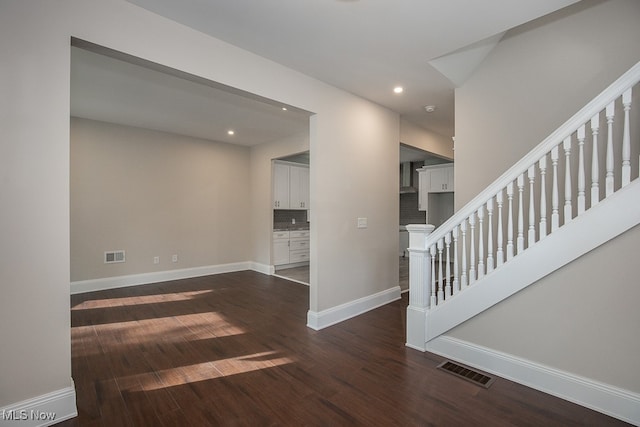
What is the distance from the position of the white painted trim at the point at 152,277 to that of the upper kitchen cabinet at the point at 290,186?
154cm

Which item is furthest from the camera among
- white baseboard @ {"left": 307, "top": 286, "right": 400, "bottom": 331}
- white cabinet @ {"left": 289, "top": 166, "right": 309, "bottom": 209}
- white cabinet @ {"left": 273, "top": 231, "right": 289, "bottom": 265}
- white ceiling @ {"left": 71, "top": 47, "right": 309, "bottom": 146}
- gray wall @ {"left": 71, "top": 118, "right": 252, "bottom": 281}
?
white cabinet @ {"left": 289, "top": 166, "right": 309, "bottom": 209}

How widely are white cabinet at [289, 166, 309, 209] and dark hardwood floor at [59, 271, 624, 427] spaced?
349cm

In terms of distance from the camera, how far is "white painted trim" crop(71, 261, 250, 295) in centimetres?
464

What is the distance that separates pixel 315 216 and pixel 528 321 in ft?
6.98

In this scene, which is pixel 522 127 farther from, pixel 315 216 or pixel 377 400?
pixel 377 400

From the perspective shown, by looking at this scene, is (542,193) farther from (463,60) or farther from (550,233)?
(463,60)

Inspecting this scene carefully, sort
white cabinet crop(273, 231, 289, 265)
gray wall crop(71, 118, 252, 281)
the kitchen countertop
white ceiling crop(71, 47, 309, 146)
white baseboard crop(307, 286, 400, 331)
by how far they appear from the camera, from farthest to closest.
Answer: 1. the kitchen countertop
2. white cabinet crop(273, 231, 289, 265)
3. gray wall crop(71, 118, 252, 281)
4. white baseboard crop(307, 286, 400, 331)
5. white ceiling crop(71, 47, 309, 146)

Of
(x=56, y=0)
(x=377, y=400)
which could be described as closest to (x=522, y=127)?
(x=377, y=400)

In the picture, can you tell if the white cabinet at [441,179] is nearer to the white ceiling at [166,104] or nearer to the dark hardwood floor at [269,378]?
the white ceiling at [166,104]

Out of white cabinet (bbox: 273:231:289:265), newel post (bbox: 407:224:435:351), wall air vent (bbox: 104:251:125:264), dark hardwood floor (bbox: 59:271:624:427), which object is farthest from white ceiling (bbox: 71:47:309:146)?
dark hardwood floor (bbox: 59:271:624:427)

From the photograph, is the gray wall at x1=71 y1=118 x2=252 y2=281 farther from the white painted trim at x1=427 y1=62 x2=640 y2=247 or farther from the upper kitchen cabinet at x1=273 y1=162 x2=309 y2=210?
the white painted trim at x1=427 y1=62 x2=640 y2=247

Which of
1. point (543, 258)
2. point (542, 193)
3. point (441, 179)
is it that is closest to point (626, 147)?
point (542, 193)

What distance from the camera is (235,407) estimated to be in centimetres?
193

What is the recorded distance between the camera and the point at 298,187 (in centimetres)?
697
